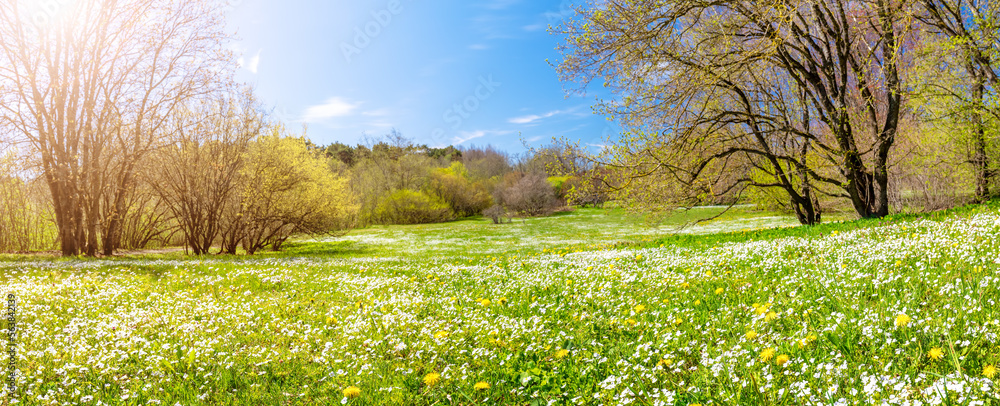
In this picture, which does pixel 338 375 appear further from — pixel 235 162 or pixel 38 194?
pixel 38 194

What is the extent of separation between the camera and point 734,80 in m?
15.9

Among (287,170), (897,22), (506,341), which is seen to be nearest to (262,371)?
(506,341)

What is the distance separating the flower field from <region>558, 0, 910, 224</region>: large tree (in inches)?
210

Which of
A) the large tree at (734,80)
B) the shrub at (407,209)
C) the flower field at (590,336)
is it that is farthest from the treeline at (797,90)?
the shrub at (407,209)

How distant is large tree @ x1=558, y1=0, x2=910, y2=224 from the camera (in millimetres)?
11859

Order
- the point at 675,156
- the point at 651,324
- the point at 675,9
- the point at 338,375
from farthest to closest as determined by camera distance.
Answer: the point at 675,156, the point at 675,9, the point at 651,324, the point at 338,375

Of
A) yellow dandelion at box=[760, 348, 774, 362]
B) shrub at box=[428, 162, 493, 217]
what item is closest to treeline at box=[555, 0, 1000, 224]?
yellow dandelion at box=[760, 348, 774, 362]

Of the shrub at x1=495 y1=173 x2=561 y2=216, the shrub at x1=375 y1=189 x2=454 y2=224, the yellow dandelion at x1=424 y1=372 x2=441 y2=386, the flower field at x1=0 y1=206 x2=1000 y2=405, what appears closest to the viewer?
the flower field at x1=0 y1=206 x2=1000 y2=405

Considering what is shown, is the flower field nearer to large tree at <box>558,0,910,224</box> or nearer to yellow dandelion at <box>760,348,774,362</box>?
yellow dandelion at <box>760,348,774,362</box>

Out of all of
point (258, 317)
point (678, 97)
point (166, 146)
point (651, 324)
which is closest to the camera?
point (651, 324)

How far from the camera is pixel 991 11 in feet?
42.2

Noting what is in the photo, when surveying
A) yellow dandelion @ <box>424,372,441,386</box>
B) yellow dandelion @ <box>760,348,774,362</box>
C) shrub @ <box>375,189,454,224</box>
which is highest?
shrub @ <box>375,189,454,224</box>

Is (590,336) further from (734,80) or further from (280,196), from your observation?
(280,196)

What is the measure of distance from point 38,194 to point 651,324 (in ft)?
108
